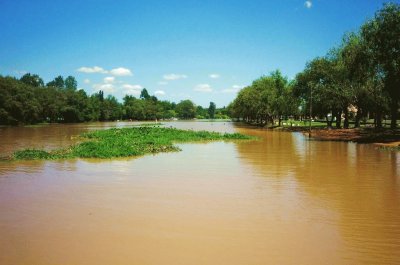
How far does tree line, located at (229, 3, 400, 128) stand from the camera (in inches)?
1553

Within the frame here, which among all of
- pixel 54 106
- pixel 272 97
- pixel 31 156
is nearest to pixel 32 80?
pixel 54 106

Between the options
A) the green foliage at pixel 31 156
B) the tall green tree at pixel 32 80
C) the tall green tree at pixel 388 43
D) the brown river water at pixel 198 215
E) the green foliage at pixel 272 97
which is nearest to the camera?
the brown river water at pixel 198 215

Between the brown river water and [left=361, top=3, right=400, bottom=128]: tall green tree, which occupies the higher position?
[left=361, top=3, right=400, bottom=128]: tall green tree

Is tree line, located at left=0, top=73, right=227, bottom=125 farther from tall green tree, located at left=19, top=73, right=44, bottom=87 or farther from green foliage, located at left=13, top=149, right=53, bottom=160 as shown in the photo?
green foliage, located at left=13, top=149, right=53, bottom=160

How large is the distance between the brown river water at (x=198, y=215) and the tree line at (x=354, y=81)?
75.6 feet

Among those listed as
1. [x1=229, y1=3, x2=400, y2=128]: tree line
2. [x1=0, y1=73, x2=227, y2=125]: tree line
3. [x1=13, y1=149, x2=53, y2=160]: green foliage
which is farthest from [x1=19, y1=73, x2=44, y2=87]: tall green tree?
[x1=13, y1=149, x2=53, y2=160]: green foliage

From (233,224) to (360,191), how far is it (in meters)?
7.75

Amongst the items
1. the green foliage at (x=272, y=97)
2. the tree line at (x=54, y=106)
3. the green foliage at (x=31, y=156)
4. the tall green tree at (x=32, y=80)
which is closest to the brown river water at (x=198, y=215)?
the green foliage at (x=31, y=156)

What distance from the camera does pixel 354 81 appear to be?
2244 inches

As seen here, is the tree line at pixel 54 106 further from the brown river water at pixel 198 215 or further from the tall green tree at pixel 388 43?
the tall green tree at pixel 388 43

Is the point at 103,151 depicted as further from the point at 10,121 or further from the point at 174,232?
the point at 10,121

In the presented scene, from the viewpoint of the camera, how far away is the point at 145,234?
33.7 feet

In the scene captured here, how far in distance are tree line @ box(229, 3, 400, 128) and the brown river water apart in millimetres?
23034

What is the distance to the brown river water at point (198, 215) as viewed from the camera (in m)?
8.90
